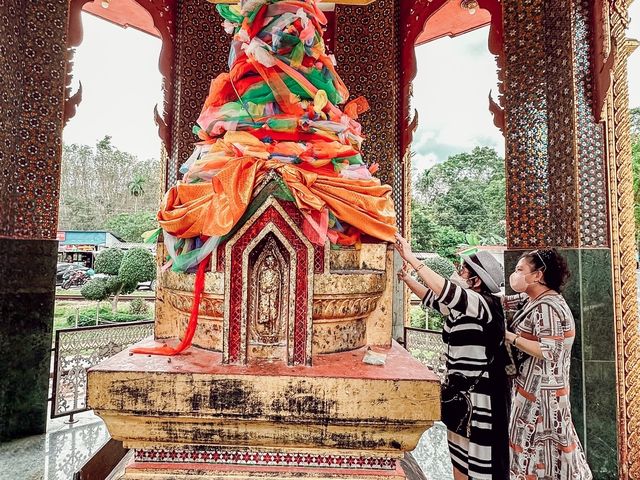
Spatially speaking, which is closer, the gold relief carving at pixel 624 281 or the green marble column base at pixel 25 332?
the gold relief carving at pixel 624 281

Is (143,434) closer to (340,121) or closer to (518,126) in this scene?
(340,121)

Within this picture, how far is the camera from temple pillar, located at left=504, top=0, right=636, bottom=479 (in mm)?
3432

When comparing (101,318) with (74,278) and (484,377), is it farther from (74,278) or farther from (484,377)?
(484,377)

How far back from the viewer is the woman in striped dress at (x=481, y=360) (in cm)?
261

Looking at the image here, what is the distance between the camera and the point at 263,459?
169 cm

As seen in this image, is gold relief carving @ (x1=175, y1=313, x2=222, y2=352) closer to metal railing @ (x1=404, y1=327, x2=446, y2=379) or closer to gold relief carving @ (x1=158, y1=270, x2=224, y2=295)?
gold relief carving @ (x1=158, y1=270, x2=224, y2=295)

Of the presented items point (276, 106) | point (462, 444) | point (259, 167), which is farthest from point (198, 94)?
point (462, 444)

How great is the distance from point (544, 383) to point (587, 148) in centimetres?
242

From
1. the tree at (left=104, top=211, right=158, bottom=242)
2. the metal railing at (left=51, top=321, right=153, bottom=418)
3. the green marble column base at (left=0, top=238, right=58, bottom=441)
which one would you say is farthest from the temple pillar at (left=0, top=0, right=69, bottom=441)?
the tree at (left=104, top=211, right=158, bottom=242)

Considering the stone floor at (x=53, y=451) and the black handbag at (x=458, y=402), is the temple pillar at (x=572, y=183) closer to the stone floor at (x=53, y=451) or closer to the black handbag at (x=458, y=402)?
the black handbag at (x=458, y=402)

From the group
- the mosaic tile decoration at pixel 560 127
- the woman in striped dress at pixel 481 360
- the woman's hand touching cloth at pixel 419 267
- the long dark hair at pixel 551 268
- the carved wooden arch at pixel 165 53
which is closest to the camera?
the woman's hand touching cloth at pixel 419 267

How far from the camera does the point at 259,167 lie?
1993mm

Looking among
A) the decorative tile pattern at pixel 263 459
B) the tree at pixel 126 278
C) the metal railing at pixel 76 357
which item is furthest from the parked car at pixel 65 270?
the decorative tile pattern at pixel 263 459

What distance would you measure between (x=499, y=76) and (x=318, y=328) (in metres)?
4.00
